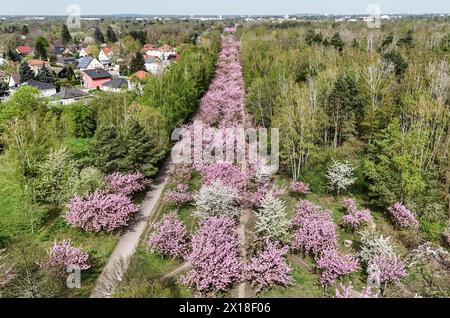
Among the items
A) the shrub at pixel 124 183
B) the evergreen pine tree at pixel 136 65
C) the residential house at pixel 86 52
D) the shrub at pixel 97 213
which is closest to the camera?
the shrub at pixel 97 213

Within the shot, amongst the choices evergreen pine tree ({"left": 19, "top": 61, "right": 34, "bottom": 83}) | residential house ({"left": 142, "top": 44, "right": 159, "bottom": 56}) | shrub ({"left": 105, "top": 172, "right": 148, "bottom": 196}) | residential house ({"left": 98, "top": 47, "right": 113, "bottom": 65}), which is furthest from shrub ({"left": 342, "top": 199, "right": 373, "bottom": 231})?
residential house ({"left": 142, "top": 44, "right": 159, "bottom": 56})

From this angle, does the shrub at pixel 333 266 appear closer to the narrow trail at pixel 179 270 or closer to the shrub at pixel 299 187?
the narrow trail at pixel 179 270

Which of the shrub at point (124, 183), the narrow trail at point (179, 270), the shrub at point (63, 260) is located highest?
the shrub at point (124, 183)

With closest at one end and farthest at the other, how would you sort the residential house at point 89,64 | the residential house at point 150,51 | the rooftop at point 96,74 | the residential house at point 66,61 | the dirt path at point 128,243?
the dirt path at point 128,243 < the rooftop at point 96,74 < the residential house at point 89,64 < the residential house at point 66,61 < the residential house at point 150,51

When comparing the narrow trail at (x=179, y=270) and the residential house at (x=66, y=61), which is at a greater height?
the residential house at (x=66, y=61)

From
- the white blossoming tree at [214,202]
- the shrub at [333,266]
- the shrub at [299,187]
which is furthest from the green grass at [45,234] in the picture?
the shrub at [299,187]

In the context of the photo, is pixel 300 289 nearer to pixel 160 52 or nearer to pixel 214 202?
pixel 214 202

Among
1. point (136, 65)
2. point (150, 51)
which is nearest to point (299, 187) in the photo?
point (136, 65)

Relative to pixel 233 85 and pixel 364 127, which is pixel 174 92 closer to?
pixel 233 85
